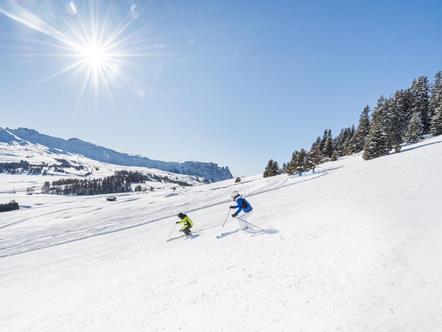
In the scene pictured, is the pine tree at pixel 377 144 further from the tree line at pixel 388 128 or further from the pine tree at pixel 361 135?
the pine tree at pixel 361 135

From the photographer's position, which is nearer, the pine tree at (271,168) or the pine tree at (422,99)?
the pine tree at (271,168)

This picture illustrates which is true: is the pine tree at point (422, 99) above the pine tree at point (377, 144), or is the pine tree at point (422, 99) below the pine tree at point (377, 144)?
above

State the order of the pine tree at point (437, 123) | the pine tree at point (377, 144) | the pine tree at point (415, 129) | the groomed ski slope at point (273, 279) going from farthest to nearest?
the pine tree at point (415, 129)
the pine tree at point (437, 123)
the pine tree at point (377, 144)
the groomed ski slope at point (273, 279)

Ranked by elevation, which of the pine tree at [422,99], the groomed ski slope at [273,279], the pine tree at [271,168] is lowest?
the groomed ski slope at [273,279]

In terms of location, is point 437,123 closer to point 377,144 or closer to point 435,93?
point 377,144

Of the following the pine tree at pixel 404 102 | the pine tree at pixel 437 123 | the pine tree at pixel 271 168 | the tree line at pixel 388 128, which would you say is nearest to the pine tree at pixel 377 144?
the tree line at pixel 388 128

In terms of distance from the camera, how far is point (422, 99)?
214ft

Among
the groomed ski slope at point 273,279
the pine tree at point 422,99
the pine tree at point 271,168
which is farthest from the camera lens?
the pine tree at point 422,99

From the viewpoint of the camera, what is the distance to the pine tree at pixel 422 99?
62906mm

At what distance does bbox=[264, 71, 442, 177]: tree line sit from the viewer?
137 feet

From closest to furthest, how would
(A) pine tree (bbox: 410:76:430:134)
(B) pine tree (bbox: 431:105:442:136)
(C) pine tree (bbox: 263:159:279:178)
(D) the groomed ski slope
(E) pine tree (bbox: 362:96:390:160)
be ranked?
1. (D) the groomed ski slope
2. (E) pine tree (bbox: 362:96:390:160)
3. (B) pine tree (bbox: 431:105:442:136)
4. (C) pine tree (bbox: 263:159:279:178)
5. (A) pine tree (bbox: 410:76:430:134)

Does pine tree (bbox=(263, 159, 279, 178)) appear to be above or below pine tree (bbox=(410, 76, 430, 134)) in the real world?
below

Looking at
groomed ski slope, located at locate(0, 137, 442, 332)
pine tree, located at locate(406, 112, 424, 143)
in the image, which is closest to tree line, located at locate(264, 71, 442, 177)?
pine tree, located at locate(406, 112, 424, 143)

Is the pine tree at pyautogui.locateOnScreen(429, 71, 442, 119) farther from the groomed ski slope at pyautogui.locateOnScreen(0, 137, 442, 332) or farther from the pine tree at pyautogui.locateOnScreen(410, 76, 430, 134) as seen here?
the groomed ski slope at pyautogui.locateOnScreen(0, 137, 442, 332)
